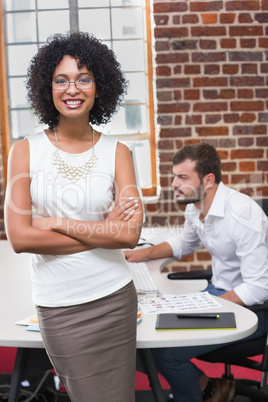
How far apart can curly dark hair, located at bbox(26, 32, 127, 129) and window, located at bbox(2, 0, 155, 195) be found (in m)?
2.35

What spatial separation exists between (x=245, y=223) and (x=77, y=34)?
1072 millimetres

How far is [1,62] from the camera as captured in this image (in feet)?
13.1

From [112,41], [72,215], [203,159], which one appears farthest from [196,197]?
[112,41]

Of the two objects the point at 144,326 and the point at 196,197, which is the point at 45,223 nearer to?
the point at 144,326

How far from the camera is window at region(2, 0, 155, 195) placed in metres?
3.90

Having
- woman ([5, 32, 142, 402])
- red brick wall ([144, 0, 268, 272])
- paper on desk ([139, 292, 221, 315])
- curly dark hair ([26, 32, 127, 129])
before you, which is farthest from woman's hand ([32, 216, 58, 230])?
red brick wall ([144, 0, 268, 272])

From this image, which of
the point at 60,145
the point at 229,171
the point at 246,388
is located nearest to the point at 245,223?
the point at 246,388

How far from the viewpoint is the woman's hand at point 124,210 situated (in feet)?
4.94

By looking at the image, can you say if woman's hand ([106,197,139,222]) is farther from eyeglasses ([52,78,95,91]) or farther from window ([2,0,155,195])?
window ([2,0,155,195])

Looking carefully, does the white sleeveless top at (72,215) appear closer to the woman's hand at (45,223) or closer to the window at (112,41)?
the woman's hand at (45,223)

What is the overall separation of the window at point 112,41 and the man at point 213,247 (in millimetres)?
1458

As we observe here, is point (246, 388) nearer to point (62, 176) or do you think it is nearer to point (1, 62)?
point (62, 176)

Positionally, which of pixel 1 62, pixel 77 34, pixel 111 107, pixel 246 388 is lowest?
pixel 246 388

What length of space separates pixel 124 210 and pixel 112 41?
2.71m
